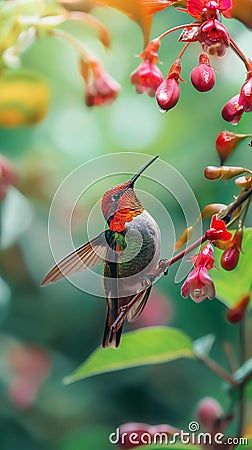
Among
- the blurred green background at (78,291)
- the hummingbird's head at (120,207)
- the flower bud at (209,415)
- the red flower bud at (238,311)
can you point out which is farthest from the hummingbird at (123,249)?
the blurred green background at (78,291)

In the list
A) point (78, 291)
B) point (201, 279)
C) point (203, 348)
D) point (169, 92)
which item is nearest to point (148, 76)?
point (169, 92)

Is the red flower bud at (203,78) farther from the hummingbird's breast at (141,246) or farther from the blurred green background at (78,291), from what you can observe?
the blurred green background at (78,291)

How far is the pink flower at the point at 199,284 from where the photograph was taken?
630 millimetres

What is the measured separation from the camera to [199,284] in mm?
631

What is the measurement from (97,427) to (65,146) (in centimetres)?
46

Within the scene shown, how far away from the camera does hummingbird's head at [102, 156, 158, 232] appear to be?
66 cm

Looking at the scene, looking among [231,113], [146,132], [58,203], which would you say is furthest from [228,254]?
[146,132]

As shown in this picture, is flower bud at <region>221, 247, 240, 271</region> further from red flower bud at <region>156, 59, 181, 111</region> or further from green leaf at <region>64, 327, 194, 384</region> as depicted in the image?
green leaf at <region>64, 327, 194, 384</region>

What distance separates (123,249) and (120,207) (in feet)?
0.13

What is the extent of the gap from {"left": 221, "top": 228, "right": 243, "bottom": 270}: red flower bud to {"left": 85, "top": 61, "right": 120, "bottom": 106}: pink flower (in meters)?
0.36

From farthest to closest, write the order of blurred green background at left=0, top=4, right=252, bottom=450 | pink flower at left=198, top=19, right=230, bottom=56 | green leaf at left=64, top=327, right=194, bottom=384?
blurred green background at left=0, top=4, right=252, bottom=450 < green leaf at left=64, top=327, right=194, bottom=384 < pink flower at left=198, top=19, right=230, bottom=56

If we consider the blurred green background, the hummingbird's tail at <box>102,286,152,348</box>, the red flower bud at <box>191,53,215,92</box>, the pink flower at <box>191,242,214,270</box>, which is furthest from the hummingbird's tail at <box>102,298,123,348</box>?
the blurred green background

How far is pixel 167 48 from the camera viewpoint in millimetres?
1193

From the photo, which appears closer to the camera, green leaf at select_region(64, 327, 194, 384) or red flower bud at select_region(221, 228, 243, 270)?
red flower bud at select_region(221, 228, 243, 270)
